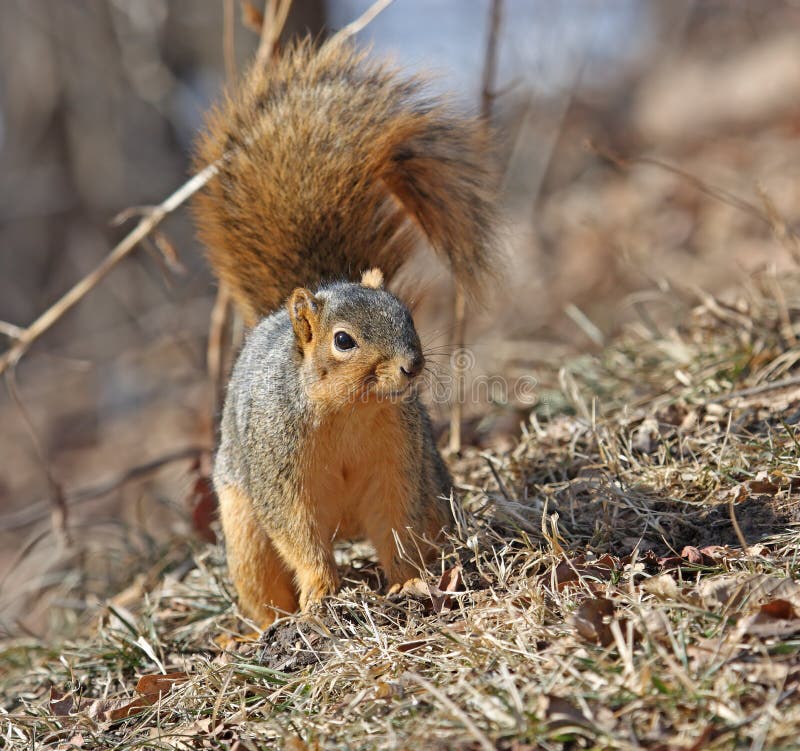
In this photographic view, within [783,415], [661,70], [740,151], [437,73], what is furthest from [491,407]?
[661,70]

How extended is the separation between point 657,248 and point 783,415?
3.31m

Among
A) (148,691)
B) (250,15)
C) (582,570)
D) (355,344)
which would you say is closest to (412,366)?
(355,344)

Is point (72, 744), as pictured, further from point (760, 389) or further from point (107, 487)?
point (760, 389)

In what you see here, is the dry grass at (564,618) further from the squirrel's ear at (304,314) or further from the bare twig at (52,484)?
the squirrel's ear at (304,314)

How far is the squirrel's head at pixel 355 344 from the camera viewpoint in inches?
82.9

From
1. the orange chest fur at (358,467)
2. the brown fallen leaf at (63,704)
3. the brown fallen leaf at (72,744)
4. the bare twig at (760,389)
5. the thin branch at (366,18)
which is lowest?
the brown fallen leaf at (63,704)

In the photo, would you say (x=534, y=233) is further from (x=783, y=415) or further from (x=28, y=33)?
(x=28, y=33)

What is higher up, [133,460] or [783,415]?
[783,415]

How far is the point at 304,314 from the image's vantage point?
7.56ft

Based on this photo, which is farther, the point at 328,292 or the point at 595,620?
the point at 328,292

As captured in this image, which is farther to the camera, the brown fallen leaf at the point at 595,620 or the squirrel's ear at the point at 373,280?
the squirrel's ear at the point at 373,280

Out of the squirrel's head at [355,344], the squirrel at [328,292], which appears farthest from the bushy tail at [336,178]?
the squirrel's head at [355,344]

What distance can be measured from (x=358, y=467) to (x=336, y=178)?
89 cm

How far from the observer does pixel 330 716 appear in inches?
71.8
